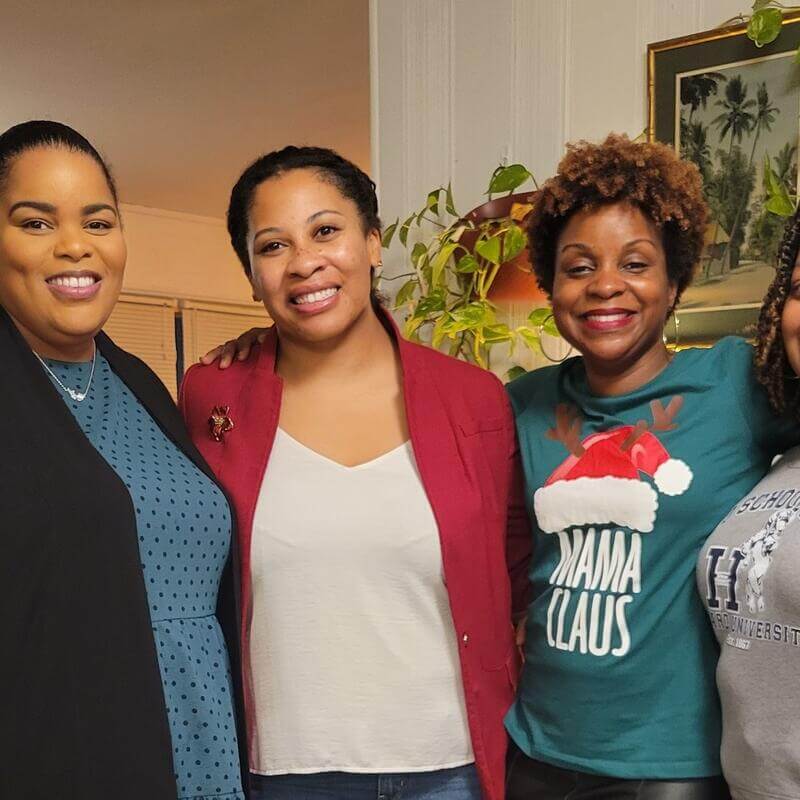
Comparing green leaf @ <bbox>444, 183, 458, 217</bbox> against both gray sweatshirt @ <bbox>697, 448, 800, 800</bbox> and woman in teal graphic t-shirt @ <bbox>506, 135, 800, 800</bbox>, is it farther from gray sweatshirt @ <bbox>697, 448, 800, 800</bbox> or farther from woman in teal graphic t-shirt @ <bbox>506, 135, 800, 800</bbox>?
gray sweatshirt @ <bbox>697, 448, 800, 800</bbox>

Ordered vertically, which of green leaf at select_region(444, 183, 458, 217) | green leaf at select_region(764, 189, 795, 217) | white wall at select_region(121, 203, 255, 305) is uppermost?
white wall at select_region(121, 203, 255, 305)

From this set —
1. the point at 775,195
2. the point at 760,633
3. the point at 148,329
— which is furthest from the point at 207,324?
the point at 760,633

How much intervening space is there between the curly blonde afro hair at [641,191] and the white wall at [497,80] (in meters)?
0.89

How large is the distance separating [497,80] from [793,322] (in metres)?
1.49

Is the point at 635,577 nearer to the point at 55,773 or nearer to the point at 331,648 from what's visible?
the point at 331,648

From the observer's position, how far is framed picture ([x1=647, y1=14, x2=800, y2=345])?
2.28 metres

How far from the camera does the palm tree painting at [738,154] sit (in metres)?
2.28

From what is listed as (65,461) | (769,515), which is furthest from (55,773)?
(769,515)

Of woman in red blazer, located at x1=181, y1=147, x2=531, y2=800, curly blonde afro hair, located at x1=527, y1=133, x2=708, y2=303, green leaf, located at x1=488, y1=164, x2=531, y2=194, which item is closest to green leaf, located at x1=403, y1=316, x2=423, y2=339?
green leaf, located at x1=488, y1=164, x2=531, y2=194

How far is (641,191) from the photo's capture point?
159cm

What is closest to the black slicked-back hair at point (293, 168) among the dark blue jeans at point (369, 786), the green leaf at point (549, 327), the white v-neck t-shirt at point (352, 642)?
the white v-neck t-shirt at point (352, 642)

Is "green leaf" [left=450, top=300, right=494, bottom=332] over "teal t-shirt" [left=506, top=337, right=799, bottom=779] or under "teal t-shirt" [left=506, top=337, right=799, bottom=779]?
over

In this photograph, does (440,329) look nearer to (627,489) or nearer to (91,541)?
(627,489)

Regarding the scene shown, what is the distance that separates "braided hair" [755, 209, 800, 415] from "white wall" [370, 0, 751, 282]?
3.68 ft
